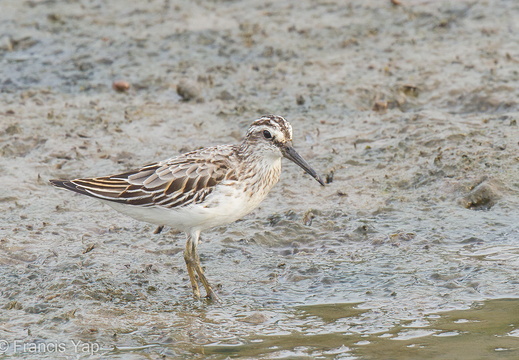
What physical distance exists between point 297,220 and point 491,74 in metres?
4.68

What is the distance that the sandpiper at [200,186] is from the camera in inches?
319

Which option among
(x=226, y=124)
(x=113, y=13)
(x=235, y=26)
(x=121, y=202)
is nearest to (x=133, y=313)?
(x=121, y=202)

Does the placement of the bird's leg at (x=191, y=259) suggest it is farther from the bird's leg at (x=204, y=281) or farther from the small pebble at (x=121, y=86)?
the small pebble at (x=121, y=86)

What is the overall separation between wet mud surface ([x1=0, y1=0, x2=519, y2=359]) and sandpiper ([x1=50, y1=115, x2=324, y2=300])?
2.27 feet

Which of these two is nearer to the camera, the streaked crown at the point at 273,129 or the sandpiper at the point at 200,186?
the sandpiper at the point at 200,186

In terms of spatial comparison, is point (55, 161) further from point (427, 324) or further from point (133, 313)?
point (427, 324)

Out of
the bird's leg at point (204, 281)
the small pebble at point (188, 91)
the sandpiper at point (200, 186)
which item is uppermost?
the small pebble at point (188, 91)

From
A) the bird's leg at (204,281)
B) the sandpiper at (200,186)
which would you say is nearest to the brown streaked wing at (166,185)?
the sandpiper at (200,186)

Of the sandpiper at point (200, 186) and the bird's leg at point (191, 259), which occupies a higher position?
the sandpiper at point (200, 186)

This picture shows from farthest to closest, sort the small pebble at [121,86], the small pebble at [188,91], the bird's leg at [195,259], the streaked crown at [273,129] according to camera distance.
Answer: the small pebble at [121,86] < the small pebble at [188,91] < the streaked crown at [273,129] < the bird's leg at [195,259]

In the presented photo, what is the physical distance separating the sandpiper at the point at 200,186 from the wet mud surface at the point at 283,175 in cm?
69

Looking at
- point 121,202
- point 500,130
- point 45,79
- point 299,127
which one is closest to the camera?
point 121,202

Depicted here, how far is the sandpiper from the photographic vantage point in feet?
26.6

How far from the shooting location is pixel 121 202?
8219 mm
